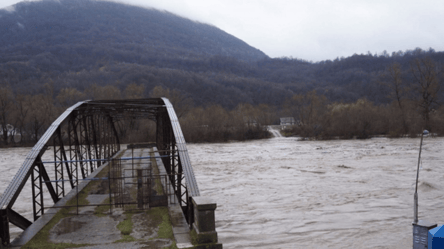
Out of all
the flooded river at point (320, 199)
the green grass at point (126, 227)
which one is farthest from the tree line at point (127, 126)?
the green grass at point (126, 227)

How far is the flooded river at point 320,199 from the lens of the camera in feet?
42.0

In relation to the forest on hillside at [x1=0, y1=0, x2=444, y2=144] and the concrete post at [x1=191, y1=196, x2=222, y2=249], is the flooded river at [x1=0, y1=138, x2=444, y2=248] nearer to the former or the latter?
the concrete post at [x1=191, y1=196, x2=222, y2=249]

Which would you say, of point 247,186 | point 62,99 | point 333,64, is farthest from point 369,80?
point 247,186

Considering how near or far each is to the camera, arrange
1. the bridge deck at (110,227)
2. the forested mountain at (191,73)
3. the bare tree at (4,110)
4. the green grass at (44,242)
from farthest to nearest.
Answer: the forested mountain at (191,73)
the bare tree at (4,110)
the bridge deck at (110,227)
the green grass at (44,242)

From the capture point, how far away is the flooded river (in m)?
12.8

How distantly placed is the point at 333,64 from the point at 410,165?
151 m

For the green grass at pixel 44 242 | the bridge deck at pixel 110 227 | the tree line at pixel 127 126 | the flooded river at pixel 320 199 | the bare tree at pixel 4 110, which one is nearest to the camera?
the green grass at pixel 44 242

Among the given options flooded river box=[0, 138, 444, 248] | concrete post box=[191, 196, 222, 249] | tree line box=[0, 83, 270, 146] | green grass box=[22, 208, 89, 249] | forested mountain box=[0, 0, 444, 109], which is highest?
forested mountain box=[0, 0, 444, 109]

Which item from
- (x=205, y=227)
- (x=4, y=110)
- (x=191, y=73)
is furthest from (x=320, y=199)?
(x=191, y=73)

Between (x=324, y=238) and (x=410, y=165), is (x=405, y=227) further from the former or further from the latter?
(x=410, y=165)

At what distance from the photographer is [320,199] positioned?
18516 millimetres

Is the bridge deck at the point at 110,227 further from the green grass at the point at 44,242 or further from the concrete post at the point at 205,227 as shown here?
the concrete post at the point at 205,227

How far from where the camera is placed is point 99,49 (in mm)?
188000

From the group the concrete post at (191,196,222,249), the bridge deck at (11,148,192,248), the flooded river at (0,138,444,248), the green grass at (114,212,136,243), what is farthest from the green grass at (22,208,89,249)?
the flooded river at (0,138,444,248)
